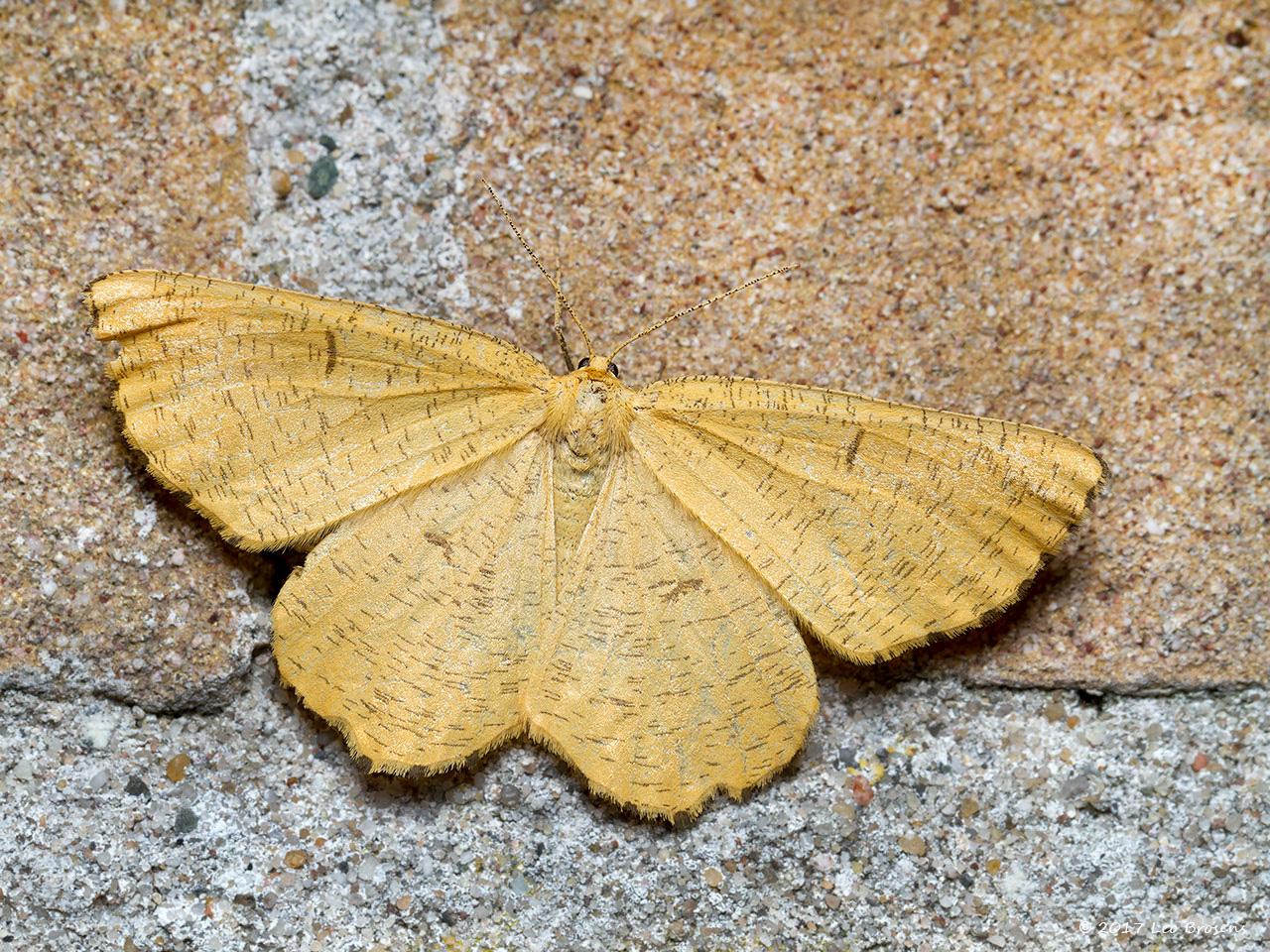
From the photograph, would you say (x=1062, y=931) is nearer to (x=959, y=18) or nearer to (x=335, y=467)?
(x=335, y=467)

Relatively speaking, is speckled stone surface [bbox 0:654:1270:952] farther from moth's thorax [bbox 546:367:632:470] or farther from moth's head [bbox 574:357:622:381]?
moth's head [bbox 574:357:622:381]

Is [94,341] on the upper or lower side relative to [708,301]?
lower

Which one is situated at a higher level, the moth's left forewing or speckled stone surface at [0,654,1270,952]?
the moth's left forewing

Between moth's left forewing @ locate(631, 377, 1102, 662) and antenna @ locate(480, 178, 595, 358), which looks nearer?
moth's left forewing @ locate(631, 377, 1102, 662)

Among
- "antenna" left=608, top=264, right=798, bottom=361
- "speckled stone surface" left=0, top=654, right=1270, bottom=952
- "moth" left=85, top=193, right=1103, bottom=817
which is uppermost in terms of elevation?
"antenna" left=608, top=264, right=798, bottom=361

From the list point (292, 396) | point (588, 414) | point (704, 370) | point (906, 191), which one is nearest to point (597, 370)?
point (588, 414)

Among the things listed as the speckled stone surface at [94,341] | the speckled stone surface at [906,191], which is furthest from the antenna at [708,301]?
the speckled stone surface at [94,341]

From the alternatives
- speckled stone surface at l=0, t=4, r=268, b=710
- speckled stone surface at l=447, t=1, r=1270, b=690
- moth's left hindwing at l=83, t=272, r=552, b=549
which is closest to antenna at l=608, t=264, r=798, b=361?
speckled stone surface at l=447, t=1, r=1270, b=690

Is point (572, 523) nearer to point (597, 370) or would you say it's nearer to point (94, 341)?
point (597, 370)
